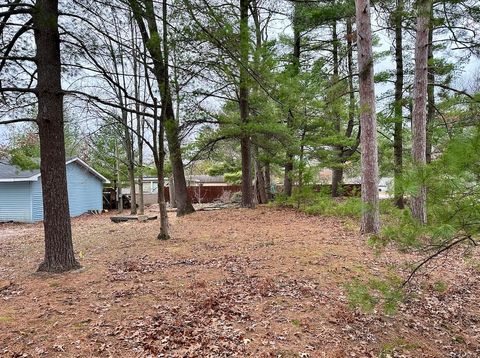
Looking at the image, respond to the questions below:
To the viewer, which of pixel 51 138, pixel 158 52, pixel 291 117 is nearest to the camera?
pixel 51 138

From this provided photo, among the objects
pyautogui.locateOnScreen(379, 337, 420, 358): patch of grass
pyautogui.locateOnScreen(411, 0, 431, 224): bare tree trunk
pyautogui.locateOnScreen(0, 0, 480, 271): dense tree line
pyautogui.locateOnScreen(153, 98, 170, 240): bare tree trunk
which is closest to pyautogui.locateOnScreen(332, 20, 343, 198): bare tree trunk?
pyautogui.locateOnScreen(0, 0, 480, 271): dense tree line

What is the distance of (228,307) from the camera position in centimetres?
369

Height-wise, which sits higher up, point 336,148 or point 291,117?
point 291,117

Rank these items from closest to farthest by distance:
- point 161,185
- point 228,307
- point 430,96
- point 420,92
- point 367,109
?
point 228,307, point 367,109, point 161,185, point 420,92, point 430,96

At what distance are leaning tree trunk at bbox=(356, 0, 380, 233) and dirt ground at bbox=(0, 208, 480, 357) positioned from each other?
118cm

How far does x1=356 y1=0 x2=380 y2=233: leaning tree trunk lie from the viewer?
665 cm

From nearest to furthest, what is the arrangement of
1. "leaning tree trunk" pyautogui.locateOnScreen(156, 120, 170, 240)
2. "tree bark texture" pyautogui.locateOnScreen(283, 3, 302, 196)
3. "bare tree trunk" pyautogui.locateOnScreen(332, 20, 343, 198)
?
1. "leaning tree trunk" pyautogui.locateOnScreen(156, 120, 170, 240)
2. "tree bark texture" pyautogui.locateOnScreen(283, 3, 302, 196)
3. "bare tree trunk" pyautogui.locateOnScreen(332, 20, 343, 198)

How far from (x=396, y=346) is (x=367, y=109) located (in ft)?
15.1

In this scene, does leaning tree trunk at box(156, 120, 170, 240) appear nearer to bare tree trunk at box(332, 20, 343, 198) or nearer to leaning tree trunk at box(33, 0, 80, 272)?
leaning tree trunk at box(33, 0, 80, 272)

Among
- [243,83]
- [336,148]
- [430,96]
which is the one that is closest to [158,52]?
[243,83]

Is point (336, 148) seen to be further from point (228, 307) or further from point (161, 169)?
point (228, 307)

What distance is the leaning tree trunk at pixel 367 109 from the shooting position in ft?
21.8

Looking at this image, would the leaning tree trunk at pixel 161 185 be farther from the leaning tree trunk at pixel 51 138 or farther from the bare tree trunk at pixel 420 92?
the bare tree trunk at pixel 420 92

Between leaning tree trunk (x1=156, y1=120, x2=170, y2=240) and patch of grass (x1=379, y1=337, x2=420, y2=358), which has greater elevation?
leaning tree trunk (x1=156, y1=120, x2=170, y2=240)
